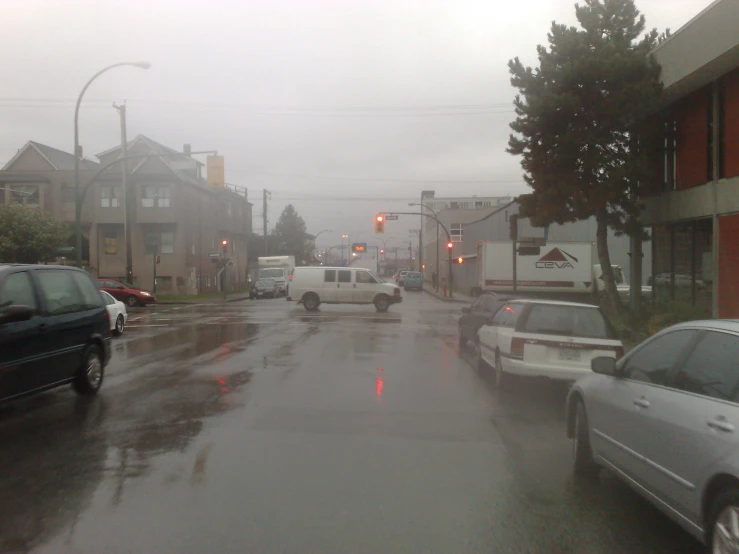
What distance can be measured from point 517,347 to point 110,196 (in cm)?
4176

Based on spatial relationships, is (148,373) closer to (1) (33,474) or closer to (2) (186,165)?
(1) (33,474)

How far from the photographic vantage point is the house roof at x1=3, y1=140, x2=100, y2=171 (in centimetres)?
5050

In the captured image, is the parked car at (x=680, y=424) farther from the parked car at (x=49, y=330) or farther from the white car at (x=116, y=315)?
the white car at (x=116, y=315)

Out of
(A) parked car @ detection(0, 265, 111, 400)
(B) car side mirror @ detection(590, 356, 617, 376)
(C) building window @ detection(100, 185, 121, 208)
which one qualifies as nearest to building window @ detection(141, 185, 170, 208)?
(C) building window @ detection(100, 185, 121, 208)

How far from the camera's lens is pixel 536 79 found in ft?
69.5

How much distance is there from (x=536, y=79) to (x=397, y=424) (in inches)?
637

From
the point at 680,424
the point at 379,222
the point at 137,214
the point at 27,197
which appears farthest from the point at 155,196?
the point at 680,424

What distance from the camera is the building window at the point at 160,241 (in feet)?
152

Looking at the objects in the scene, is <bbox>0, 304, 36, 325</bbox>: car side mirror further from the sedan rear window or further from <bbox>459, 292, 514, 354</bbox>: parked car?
<bbox>459, 292, 514, 354</bbox>: parked car

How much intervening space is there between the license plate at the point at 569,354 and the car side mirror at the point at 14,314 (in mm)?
6986

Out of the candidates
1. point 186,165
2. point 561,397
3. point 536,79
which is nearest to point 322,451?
point 561,397

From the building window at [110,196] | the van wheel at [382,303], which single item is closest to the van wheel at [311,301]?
the van wheel at [382,303]

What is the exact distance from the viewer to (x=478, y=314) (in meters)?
15.0

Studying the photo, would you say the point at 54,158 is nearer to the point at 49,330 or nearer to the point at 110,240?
the point at 110,240
